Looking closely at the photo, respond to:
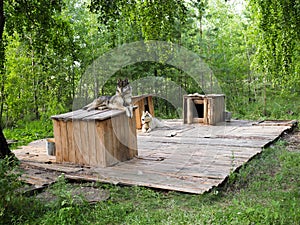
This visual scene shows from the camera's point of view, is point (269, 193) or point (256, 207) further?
point (269, 193)

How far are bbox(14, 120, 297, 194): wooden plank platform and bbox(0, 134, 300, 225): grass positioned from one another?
0.22 metres

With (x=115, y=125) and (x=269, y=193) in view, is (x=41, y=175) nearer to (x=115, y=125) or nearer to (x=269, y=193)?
(x=115, y=125)

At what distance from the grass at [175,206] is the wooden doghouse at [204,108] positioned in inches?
201

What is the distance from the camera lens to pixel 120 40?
1079cm

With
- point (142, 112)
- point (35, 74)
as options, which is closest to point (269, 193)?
point (142, 112)

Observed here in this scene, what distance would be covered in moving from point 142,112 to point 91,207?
6.05 meters

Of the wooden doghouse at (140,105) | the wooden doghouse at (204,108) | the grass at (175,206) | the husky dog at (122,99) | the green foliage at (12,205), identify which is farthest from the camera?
the wooden doghouse at (204,108)

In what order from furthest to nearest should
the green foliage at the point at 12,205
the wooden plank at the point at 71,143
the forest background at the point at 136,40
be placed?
1. the wooden plank at the point at 71,143
2. the forest background at the point at 136,40
3. the green foliage at the point at 12,205

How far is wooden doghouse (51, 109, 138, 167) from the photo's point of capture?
5562mm

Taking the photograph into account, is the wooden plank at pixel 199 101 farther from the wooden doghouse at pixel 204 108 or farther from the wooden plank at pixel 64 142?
the wooden plank at pixel 64 142

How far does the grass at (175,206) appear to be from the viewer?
132 inches

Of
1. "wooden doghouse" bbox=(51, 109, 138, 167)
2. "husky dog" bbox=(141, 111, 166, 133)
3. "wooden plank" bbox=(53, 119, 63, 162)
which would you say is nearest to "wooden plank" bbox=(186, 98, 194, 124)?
"husky dog" bbox=(141, 111, 166, 133)

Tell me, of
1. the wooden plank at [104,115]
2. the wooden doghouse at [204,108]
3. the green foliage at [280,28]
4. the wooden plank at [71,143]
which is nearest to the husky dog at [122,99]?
the wooden plank at [104,115]

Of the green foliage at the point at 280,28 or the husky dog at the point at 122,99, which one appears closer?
the green foliage at the point at 280,28
